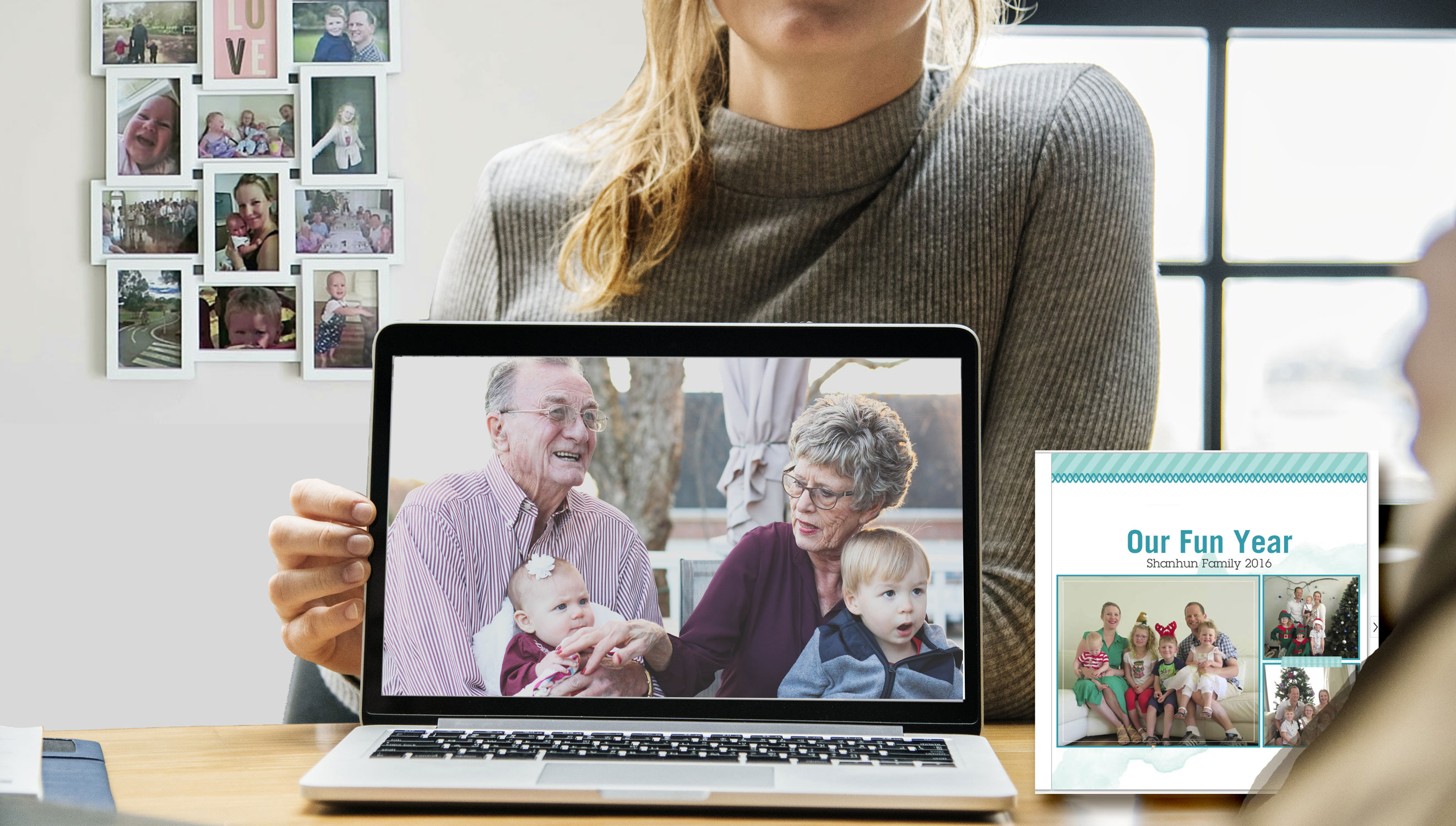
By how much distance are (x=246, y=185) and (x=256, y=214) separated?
61 millimetres

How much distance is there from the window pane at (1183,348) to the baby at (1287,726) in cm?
178

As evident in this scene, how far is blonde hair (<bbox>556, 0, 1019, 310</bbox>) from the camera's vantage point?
77 centimetres

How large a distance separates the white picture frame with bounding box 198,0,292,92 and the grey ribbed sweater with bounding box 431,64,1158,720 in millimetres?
1409

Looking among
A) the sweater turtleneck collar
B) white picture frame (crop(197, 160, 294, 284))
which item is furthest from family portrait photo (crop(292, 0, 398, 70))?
the sweater turtleneck collar

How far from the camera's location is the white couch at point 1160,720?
43cm

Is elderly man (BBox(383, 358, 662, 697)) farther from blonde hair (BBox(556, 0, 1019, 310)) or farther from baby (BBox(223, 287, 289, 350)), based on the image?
baby (BBox(223, 287, 289, 350))

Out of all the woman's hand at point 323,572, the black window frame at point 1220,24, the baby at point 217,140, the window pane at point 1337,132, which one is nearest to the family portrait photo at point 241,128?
the baby at point 217,140

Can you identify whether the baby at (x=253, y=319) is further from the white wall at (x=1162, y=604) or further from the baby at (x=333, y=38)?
the white wall at (x=1162, y=604)

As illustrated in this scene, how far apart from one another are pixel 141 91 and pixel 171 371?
552 mm

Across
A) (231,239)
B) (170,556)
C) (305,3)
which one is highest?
(305,3)

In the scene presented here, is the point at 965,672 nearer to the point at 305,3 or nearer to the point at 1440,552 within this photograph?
the point at 1440,552

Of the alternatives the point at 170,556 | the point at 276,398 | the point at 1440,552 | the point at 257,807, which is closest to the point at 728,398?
the point at 257,807

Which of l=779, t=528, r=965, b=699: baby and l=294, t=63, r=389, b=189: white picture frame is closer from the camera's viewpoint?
l=779, t=528, r=965, b=699: baby

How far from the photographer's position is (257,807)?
1.41ft
